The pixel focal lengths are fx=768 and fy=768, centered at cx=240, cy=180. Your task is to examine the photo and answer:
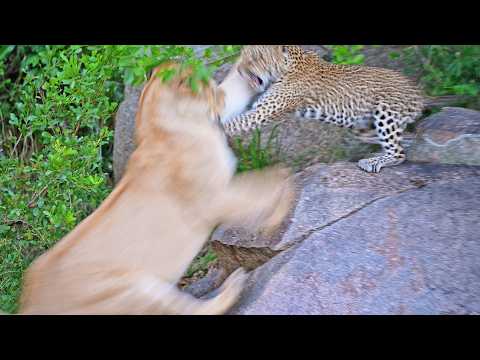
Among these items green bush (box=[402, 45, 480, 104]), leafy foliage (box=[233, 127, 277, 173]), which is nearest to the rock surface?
leafy foliage (box=[233, 127, 277, 173])

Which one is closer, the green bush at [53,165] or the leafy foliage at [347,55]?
the green bush at [53,165]

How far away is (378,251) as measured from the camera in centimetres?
510

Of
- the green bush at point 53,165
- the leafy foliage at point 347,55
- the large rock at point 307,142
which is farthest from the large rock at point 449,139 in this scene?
the green bush at point 53,165

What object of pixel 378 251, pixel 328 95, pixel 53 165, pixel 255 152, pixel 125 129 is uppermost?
pixel 328 95

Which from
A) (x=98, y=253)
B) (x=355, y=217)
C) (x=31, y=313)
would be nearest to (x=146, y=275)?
A: (x=98, y=253)

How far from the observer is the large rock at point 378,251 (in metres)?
4.84

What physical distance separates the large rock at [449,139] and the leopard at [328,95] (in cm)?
13

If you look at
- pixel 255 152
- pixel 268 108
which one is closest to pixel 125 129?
pixel 255 152

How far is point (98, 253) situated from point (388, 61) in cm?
386

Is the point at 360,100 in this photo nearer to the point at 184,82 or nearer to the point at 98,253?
the point at 184,82

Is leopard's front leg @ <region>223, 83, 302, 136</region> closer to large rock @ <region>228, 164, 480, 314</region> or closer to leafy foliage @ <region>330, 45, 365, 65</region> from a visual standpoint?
leafy foliage @ <region>330, 45, 365, 65</region>

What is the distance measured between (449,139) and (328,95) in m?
1.26

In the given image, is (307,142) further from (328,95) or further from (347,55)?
(347,55)

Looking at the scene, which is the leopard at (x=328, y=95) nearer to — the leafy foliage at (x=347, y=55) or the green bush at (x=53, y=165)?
the leafy foliage at (x=347, y=55)
